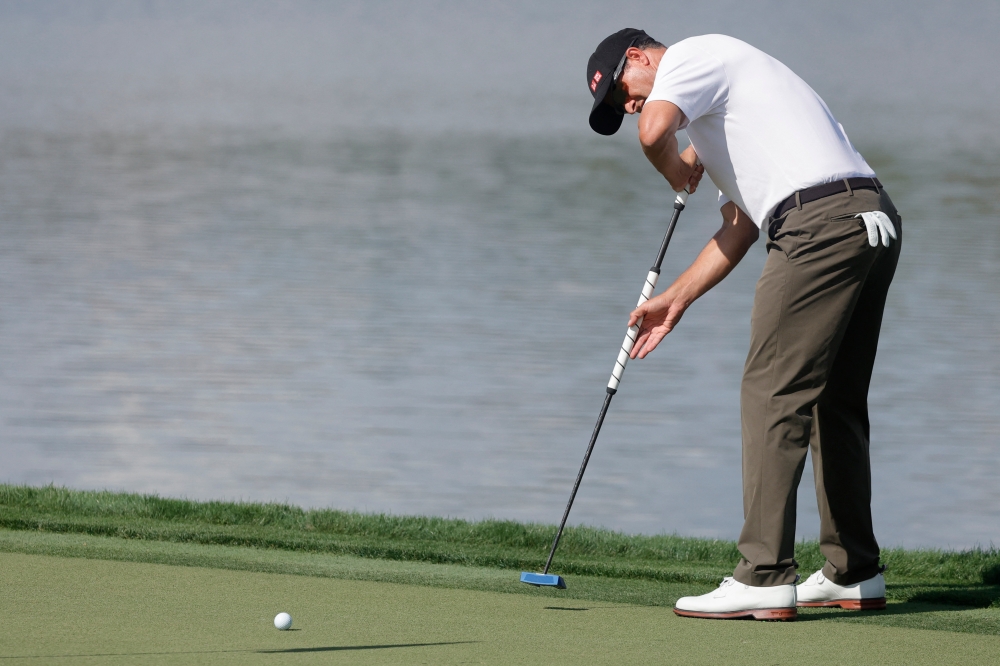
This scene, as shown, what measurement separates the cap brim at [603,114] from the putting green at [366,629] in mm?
1232

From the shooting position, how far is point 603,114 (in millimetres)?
3795

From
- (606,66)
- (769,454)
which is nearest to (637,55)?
(606,66)

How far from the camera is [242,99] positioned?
154 ft

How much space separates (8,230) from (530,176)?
13.4 m

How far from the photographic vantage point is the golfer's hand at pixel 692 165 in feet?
12.6

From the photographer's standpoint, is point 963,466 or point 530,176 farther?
point 530,176

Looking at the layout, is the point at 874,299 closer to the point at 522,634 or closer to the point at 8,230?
the point at 522,634

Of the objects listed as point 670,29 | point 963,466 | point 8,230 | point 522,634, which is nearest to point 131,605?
point 522,634

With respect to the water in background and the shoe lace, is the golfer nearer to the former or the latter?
the shoe lace

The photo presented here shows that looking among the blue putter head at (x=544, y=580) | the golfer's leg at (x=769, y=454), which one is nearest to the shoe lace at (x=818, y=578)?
the golfer's leg at (x=769, y=454)

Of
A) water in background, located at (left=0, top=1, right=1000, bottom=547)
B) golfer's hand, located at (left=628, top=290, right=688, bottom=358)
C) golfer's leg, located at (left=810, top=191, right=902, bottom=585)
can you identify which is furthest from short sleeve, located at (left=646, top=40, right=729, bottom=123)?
water in background, located at (left=0, top=1, right=1000, bottom=547)

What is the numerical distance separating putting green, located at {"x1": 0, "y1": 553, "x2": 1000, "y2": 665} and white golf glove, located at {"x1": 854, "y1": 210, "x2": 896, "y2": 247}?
91 cm

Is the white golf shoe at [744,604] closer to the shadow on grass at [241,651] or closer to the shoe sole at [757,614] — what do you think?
the shoe sole at [757,614]

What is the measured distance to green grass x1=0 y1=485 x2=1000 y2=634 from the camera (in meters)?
3.83
